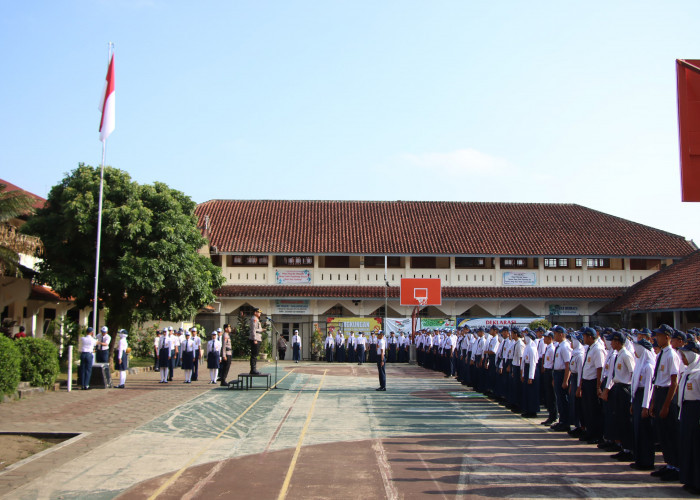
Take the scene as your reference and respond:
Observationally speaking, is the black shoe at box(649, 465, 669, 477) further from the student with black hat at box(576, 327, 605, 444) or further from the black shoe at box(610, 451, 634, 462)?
the student with black hat at box(576, 327, 605, 444)

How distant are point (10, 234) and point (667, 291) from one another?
28218 mm

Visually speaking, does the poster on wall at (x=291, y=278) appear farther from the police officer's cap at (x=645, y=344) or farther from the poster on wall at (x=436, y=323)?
the police officer's cap at (x=645, y=344)

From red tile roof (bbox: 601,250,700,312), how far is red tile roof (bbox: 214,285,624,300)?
1.62 meters

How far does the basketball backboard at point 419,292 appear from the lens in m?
34.8

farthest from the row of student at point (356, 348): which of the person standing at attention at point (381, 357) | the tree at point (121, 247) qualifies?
the person standing at attention at point (381, 357)

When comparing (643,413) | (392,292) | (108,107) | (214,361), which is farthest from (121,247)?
(392,292)

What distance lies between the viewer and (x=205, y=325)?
37469mm

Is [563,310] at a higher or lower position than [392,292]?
lower

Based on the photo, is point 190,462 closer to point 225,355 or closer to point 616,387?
point 616,387

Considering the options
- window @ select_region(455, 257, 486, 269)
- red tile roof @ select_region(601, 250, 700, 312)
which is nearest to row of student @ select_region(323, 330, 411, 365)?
window @ select_region(455, 257, 486, 269)

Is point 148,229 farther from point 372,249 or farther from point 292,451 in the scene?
point 372,249

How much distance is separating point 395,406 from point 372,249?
22.9 metres

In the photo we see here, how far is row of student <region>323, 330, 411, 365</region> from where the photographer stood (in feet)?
116

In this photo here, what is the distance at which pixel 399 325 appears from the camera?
3569 cm
